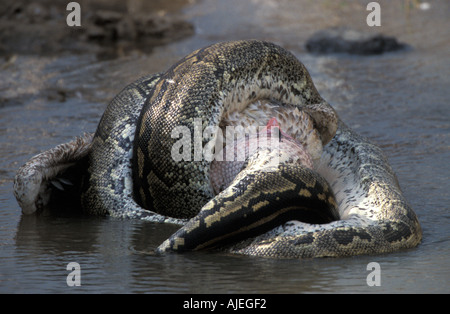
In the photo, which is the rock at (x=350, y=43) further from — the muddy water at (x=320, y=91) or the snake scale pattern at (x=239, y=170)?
the snake scale pattern at (x=239, y=170)

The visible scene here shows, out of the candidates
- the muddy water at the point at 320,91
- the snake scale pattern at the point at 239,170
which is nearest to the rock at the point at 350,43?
the muddy water at the point at 320,91

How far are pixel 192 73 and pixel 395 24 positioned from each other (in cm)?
1040

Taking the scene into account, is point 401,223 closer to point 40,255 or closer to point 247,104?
point 247,104

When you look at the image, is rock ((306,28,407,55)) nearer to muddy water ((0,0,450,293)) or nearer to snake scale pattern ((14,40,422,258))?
muddy water ((0,0,450,293))

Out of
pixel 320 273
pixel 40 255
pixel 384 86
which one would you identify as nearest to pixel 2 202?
pixel 40 255

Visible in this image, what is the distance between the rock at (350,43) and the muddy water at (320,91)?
0.26 metres

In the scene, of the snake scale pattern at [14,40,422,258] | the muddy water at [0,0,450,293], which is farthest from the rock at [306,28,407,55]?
the snake scale pattern at [14,40,422,258]

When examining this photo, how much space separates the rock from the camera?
1329 centimetres

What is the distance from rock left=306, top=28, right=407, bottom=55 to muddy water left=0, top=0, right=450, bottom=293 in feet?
0.84

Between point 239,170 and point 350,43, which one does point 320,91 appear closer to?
point 350,43

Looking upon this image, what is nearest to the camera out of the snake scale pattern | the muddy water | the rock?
the muddy water

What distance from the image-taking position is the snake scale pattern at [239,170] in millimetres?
5078

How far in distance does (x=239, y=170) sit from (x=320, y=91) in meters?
5.29

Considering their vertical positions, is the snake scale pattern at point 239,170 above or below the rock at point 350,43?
below
